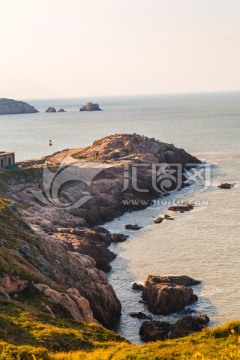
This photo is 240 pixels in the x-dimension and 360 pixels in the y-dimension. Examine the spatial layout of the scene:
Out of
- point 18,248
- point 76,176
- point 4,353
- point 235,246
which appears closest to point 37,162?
point 76,176

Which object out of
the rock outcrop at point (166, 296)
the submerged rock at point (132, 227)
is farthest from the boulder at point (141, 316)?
the submerged rock at point (132, 227)

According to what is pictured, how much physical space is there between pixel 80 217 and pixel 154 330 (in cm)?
3506

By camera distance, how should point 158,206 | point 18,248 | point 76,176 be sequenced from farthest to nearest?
point 76,176 < point 158,206 < point 18,248

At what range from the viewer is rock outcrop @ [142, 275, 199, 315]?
138ft

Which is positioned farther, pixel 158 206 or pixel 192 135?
pixel 192 135

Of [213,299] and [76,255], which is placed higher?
[76,255]

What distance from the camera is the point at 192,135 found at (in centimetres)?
17612

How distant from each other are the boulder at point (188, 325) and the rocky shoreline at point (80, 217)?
20.9 feet

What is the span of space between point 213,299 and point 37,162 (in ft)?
223

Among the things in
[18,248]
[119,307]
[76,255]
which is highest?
[18,248]

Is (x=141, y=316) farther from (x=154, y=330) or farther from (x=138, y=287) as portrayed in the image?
(x=138, y=287)

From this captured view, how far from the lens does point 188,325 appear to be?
37625 millimetres

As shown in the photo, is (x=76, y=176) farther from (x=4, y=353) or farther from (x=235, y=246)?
(x=4, y=353)

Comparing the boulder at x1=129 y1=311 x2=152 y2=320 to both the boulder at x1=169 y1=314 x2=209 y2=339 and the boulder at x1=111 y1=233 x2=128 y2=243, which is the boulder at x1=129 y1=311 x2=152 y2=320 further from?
the boulder at x1=111 y1=233 x2=128 y2=243
